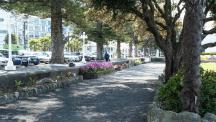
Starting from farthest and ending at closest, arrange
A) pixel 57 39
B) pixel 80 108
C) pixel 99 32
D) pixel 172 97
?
pixel 99 32, pixel 57 39, pixel 80 108, pixel 172 97

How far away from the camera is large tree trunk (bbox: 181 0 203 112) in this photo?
26.7 ft

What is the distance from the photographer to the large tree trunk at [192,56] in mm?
8125

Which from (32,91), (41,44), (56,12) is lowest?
(32,91)

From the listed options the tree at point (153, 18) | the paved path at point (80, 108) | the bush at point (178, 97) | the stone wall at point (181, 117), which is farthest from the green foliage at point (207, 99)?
the tree at point (153, 18)

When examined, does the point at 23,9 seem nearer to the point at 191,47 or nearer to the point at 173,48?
the point at 173,48

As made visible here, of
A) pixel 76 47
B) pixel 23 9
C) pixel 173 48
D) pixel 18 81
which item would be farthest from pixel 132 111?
pixel 76 47

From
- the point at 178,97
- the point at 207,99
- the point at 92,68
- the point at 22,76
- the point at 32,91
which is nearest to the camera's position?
the point at 207,99

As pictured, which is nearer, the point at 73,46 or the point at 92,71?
the point at 92,71

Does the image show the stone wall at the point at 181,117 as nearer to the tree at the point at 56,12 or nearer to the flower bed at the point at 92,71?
the flower bed at the point at 92,71

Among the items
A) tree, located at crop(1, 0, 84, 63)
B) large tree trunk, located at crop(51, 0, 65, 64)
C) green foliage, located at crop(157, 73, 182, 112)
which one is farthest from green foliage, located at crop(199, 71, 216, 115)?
large tree trunk, located at crop(51, 0, 65, 64)

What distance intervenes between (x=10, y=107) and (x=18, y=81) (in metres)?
3.13

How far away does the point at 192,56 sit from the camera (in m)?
8.16

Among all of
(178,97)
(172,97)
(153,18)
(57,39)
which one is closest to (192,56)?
(178,97)

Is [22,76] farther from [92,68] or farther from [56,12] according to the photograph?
[56,12]
